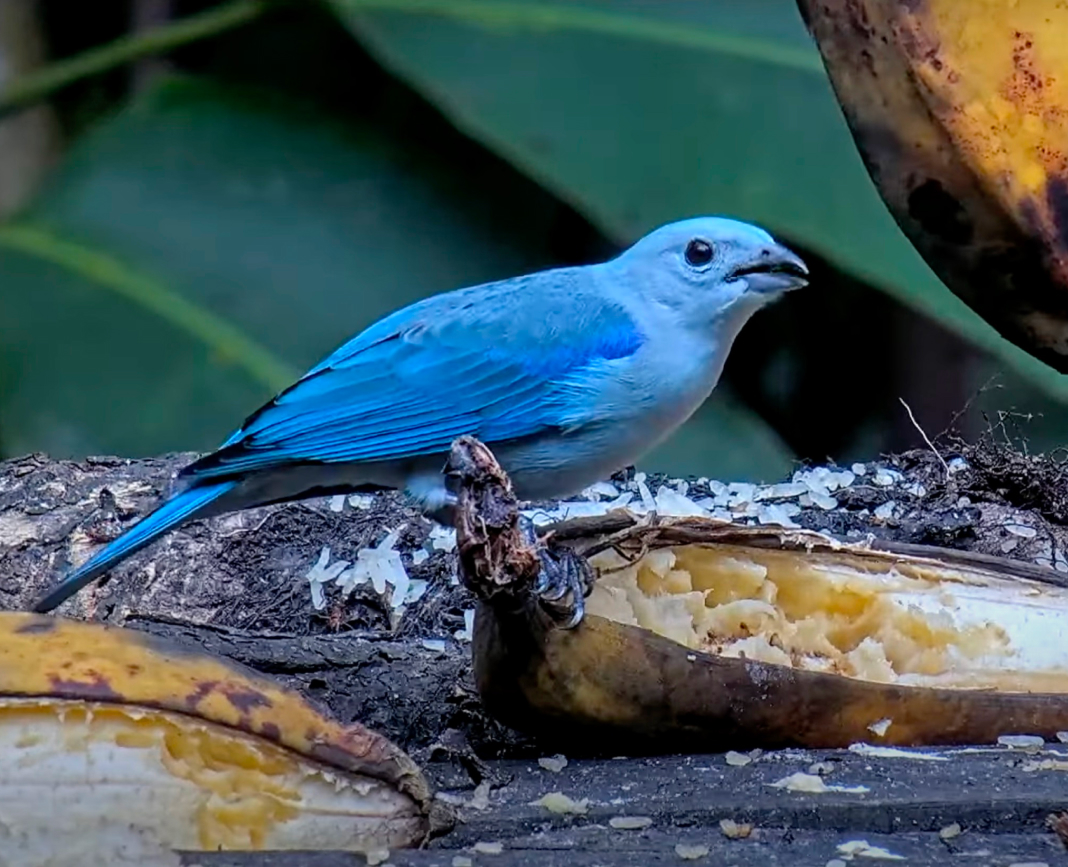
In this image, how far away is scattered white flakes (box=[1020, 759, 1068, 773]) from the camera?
1452 mm

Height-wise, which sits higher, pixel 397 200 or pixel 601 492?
pixel 397 200

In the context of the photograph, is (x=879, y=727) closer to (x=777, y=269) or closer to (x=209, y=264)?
(x=777, y=269)

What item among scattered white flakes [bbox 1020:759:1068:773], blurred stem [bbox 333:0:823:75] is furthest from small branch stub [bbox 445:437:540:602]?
blurred stem [bbox 333:0:823:75]

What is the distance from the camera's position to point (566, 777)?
151 cm

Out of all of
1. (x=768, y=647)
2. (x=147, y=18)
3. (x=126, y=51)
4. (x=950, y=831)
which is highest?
(x=147, y=18)

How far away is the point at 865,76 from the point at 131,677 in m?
0.83

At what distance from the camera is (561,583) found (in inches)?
62.6

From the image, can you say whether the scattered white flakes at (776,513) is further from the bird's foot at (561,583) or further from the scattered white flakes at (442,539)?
the bird's foot at (561,583)

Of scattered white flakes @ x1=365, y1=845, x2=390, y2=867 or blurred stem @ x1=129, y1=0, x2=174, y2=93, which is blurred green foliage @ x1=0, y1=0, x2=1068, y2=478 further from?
scattered white flakes @ x1=365, y1=845, x2=390, y2=867

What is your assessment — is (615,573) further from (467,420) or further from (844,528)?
(844,528)

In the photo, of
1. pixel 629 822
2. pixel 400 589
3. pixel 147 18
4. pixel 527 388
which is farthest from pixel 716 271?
pixel 147 18

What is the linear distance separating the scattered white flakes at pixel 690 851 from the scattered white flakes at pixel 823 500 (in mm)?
1323

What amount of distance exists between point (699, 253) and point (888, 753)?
85 centimetres

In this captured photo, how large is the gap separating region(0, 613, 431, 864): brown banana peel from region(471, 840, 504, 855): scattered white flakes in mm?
47
